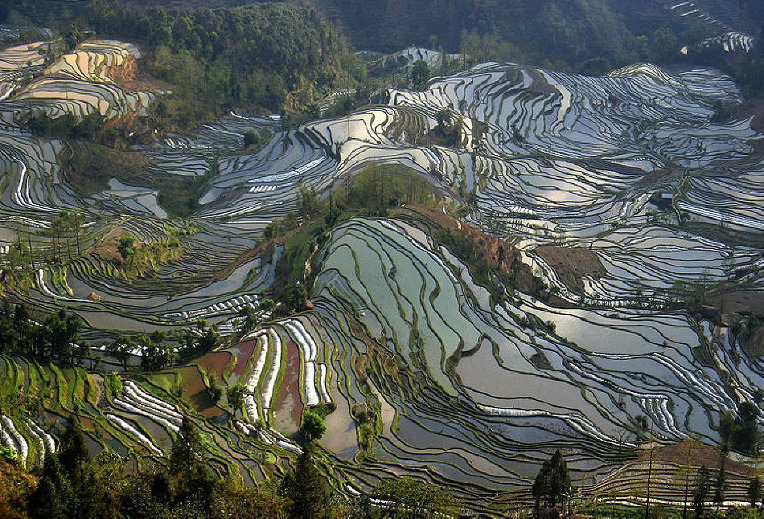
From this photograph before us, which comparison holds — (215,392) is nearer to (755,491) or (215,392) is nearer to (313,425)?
(313,425)

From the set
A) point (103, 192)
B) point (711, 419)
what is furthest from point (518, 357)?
point (103, 192)

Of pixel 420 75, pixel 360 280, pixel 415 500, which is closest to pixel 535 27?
pixel 420 75

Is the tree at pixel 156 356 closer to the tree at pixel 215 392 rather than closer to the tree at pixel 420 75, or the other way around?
the tree at pixel 215 392

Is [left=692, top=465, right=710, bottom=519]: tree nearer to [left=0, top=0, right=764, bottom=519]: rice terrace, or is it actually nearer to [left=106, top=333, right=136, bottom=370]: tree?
[left=0, top=0, right=764, bottom=519]: rice terrace

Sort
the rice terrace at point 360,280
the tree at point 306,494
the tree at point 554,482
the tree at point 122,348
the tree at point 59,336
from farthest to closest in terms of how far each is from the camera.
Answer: the tree at point 122,348
the tree at point 59,336
the rice terrace at point 360,280
the tree at point 554,482
the tree at point 306,494

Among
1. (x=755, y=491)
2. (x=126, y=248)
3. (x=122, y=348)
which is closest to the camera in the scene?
(x=755, y=491)

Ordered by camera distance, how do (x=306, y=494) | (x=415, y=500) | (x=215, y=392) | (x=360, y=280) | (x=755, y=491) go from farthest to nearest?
(x=360, y=280) → (x=215, y=392) → (x=755, y=491) → (x=415, y=500) → (x=306, y=494)

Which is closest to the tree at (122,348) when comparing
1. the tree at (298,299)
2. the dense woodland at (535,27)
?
the tree at (298,299)

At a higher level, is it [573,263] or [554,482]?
[554,482]
